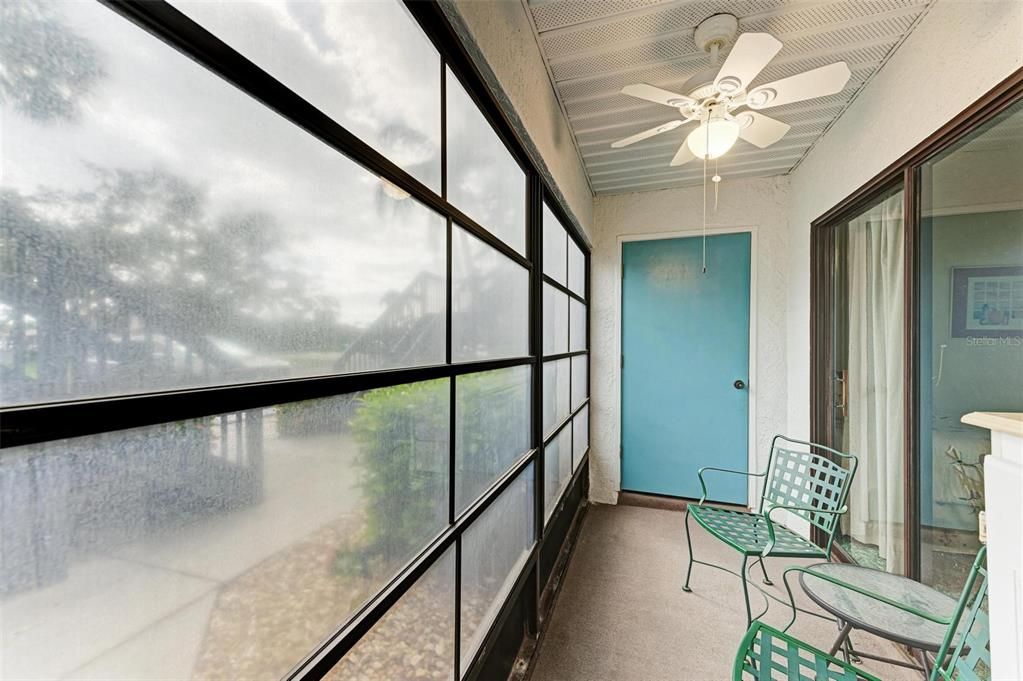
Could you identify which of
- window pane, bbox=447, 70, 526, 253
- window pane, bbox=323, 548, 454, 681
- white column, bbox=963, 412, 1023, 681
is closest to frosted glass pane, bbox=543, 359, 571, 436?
window pane, bbox=447, 70, 526, 253

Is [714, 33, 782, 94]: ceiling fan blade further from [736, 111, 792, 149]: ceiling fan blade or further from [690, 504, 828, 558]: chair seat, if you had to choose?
[690, 504, 828, 558]: chair seat

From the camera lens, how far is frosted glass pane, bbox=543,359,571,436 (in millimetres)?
2104

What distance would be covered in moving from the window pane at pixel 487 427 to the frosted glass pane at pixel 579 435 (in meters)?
1.12

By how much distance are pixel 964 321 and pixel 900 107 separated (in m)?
0.92

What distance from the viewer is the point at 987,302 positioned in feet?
4.64

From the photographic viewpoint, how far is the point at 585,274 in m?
3.30

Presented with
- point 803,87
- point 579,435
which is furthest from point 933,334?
point 579,435

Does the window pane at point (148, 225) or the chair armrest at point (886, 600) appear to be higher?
the window pane at point (148, 225)

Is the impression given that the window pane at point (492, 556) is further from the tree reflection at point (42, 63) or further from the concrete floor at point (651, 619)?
the tree reflection at point (42, 63)

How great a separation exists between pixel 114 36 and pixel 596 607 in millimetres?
2392

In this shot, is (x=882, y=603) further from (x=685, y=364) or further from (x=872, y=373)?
(x=685, y=364)

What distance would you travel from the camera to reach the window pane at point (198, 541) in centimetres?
36

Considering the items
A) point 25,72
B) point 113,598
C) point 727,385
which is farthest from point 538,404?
point 727,385

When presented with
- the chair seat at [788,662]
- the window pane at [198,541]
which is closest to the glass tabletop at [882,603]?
the chair seat at [788,662]
